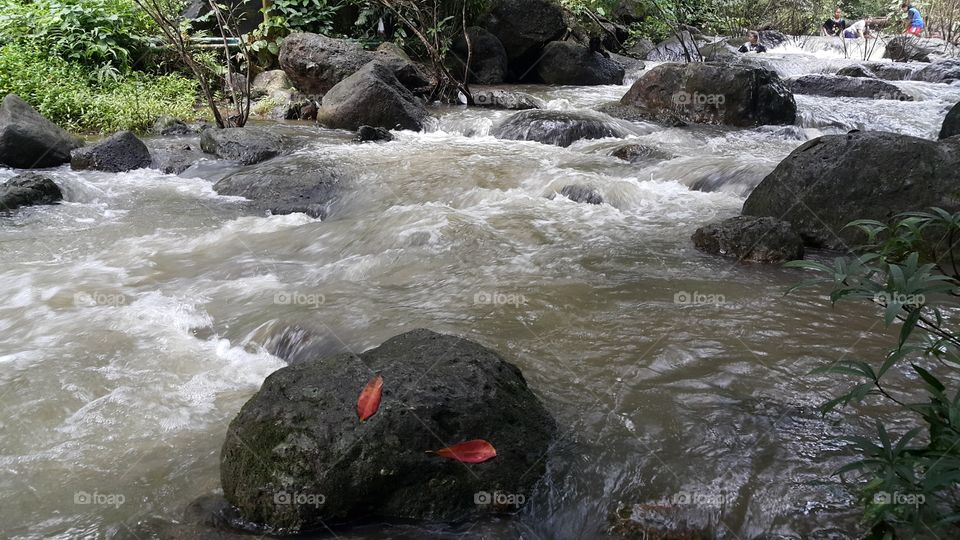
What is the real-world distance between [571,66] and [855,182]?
1048 cm

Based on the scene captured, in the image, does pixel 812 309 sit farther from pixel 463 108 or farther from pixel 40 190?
pixel 463 108

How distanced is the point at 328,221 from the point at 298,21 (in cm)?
926

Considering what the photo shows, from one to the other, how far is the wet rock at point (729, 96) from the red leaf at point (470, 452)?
9.30 metres

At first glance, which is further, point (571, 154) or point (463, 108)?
point (463, 108)

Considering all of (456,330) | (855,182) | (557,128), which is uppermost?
(855,182)

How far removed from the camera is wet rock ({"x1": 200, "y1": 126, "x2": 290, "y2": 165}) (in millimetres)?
8953

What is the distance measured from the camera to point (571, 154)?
8.99 meters

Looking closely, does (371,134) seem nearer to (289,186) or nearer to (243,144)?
(243,144)

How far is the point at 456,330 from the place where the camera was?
4051 millimetres

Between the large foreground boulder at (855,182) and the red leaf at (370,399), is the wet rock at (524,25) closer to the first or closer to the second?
the large foreground boulder at (855,182)

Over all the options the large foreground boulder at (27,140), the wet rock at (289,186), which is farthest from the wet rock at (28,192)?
the wet rock at (289,186)

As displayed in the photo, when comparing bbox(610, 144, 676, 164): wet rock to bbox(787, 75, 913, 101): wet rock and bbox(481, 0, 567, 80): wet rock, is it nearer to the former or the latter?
bbox(787, 75, 913, 101): wet rock

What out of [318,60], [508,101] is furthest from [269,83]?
[508,101]

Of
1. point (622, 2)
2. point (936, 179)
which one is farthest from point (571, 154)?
point (622, 2)
